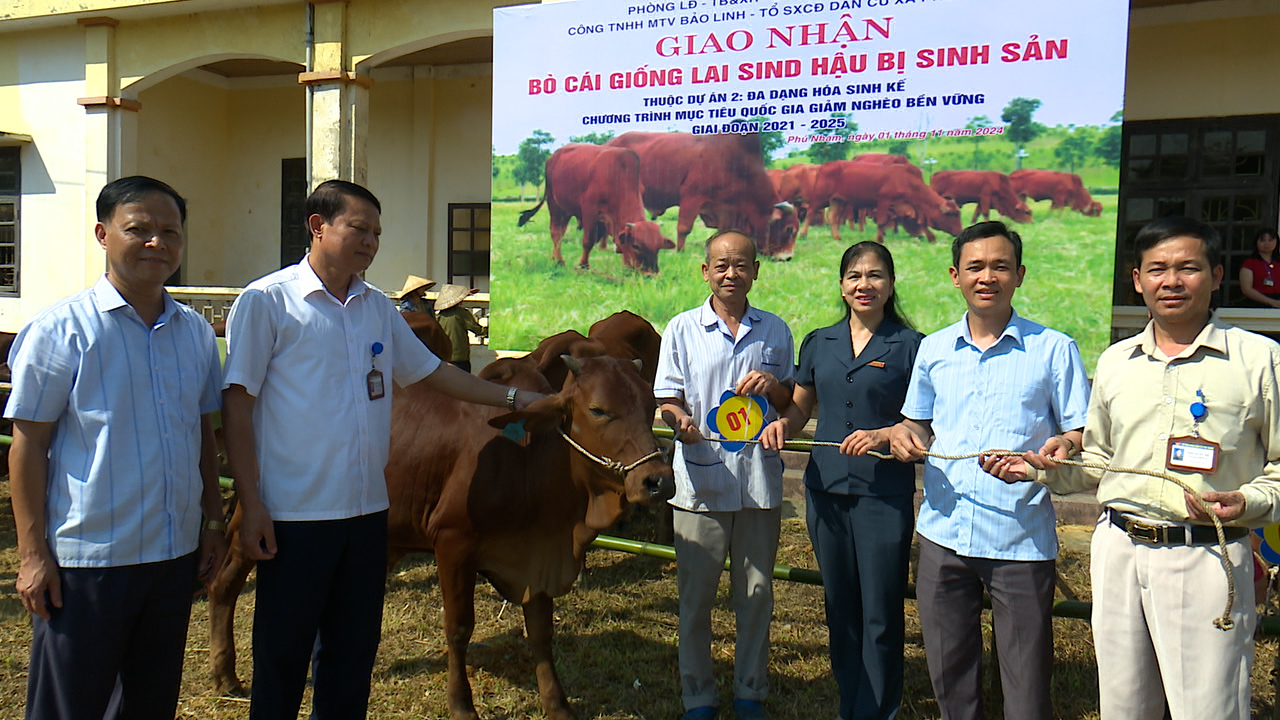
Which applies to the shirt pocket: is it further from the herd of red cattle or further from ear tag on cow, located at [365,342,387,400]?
the herd of red cattle

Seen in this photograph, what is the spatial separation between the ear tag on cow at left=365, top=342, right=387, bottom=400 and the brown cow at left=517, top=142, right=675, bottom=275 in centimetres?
511

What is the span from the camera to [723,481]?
11.1 ft

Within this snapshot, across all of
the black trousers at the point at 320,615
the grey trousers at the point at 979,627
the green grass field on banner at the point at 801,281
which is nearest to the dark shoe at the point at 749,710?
the grey trousers at the point at 979,627

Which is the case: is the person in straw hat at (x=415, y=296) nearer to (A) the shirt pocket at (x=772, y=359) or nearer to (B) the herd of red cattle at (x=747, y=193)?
(B) the herd of red cattle at (x=747, y=193)

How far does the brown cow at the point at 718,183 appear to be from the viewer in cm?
733

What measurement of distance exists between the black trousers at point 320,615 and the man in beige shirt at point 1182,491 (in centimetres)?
212

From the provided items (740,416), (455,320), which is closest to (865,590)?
(740,416)

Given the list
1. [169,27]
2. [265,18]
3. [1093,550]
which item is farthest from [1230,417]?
[169,27]

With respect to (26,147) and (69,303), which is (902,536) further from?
(26,147)

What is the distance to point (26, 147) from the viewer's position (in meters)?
11.6

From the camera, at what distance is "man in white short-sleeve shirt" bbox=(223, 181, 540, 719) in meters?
2.58

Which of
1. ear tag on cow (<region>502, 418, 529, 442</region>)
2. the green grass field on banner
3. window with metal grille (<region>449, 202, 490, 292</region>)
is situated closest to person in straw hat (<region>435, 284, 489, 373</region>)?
the green grass field on banner

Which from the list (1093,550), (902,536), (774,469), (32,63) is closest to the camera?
(1093,550)

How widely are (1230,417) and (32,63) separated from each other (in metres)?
13.5
